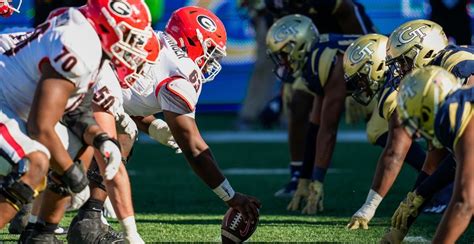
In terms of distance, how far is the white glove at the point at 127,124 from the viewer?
595cm

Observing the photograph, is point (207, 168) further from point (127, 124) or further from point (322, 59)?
point (322, 59)

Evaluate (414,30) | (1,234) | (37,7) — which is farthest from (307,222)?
(37,7)

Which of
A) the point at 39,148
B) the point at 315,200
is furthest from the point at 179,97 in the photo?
the point at 315,200

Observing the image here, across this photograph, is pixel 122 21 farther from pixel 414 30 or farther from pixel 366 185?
pixel 366 185

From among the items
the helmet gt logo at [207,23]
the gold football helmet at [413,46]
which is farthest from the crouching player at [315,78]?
the helmet gt logo at [207,23]

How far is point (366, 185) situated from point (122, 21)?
431 centimetres

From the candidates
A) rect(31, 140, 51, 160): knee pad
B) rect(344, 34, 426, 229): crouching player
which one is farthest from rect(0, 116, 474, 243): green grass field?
rect(31, 140, 51, 160): knee pad

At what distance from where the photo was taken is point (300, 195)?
7.62m

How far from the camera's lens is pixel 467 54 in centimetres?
612

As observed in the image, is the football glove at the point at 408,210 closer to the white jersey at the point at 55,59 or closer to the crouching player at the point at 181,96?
the crouching player at the point at 181,96

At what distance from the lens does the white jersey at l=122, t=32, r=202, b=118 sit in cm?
578

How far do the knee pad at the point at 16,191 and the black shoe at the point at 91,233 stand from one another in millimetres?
872

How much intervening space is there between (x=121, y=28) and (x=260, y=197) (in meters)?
3.54

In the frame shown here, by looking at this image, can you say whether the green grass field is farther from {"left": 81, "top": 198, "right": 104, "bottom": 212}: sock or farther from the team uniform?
the team uniform
